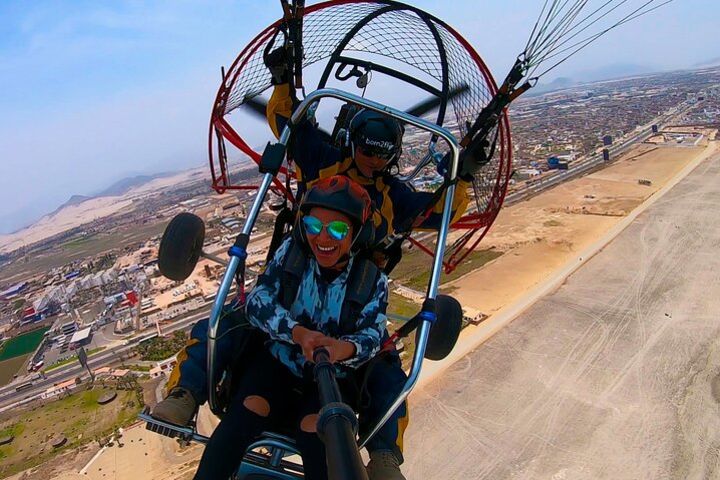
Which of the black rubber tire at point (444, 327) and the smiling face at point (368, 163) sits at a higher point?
the smiling face at point (368, 163)

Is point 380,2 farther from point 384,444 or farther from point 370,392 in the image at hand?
point 384,444

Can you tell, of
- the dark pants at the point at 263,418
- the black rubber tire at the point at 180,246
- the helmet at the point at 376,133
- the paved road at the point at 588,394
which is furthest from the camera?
the paved road at the point at 588,394

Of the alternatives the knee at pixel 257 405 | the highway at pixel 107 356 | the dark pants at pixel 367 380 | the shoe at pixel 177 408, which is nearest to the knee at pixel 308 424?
the knee at pixel 257 405

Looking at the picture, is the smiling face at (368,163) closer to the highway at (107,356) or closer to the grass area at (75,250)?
the highway at (107,356)

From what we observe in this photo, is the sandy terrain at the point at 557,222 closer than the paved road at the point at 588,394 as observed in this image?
No

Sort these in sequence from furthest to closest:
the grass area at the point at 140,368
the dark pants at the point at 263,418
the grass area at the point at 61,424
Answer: the grass area at the point at 140,368, the grass area at the point at 61,424, the dark pants at the point at 263,418

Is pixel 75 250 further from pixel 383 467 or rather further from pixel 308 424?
pixel 383 467

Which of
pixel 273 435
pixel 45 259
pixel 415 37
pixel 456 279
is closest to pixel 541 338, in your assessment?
pixel 456 279

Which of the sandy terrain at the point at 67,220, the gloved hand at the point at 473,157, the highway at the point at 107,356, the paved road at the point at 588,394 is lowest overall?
the sandy terrain at the point at 67,220
